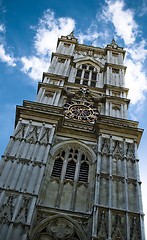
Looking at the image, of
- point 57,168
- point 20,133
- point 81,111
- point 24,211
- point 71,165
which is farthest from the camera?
point 81,111

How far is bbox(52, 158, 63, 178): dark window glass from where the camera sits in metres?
21.4

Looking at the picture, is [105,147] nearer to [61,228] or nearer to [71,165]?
[71,165]

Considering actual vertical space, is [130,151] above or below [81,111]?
below

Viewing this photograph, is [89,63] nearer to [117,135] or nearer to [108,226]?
[117,135]

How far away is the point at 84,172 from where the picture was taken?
2186 centimetres

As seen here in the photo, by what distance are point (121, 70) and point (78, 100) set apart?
834cm

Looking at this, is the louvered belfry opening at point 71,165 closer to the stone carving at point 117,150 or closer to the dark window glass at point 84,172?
the dark window glass at point 84,172

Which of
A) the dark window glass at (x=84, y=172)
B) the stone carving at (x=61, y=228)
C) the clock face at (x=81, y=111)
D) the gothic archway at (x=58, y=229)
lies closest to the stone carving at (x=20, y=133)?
the dark window glass at (x=84, y=172)

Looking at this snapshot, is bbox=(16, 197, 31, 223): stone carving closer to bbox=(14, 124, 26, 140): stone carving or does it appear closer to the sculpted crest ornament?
bbox=(14, 124, 26, 140): stone carving

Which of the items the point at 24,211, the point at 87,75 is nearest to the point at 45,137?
the point at 24,211

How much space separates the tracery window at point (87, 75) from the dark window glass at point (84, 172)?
12369mm

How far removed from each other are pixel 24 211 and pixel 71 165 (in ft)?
19.1

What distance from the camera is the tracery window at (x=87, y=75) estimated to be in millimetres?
33688

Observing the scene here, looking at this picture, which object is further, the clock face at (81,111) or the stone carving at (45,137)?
the clock face at (81,111)
